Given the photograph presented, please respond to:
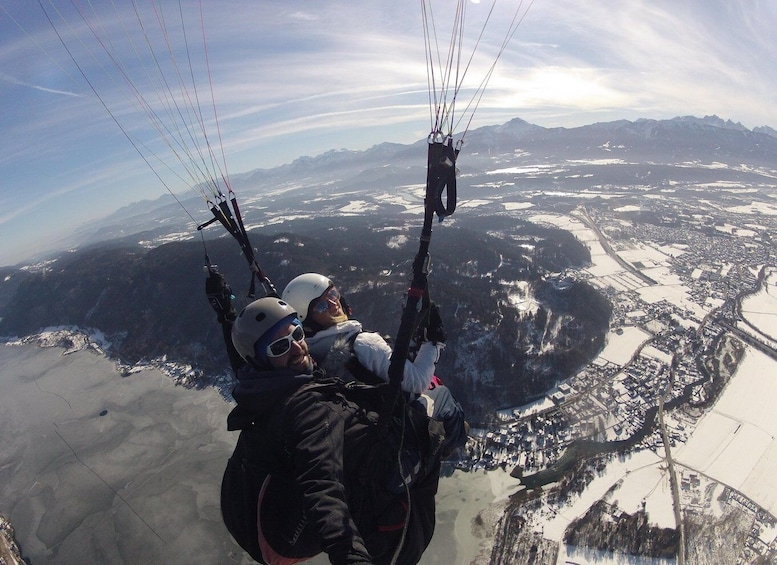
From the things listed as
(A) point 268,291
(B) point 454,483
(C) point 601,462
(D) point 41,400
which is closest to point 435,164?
(A) point 268,291

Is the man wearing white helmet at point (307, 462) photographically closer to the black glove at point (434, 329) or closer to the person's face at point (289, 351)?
the person's face at point (289, 351)

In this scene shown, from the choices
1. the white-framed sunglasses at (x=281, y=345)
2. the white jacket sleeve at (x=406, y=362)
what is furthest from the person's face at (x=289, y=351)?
the white jacket sleeve at (x=406, y=362)

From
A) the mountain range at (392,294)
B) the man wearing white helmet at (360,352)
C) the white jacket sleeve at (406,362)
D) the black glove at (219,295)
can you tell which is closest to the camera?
the white jacket sleeve at (406,362)

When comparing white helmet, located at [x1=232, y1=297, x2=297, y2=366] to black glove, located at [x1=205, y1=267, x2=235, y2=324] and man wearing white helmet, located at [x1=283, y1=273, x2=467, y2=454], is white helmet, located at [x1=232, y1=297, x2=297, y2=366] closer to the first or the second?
man wearing white helmet, located at [x1=283, y1=273, x2=467, y2=454]

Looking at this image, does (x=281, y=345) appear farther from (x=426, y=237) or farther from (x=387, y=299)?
(x=387, y=299)

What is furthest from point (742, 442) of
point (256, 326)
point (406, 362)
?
point (256, 326)

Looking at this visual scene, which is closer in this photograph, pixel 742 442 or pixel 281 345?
pixel 281 345
